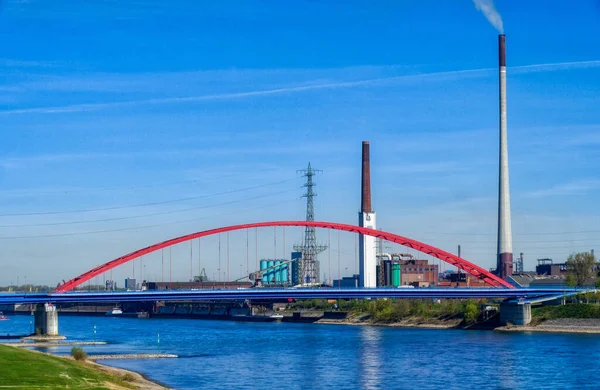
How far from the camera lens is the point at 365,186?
13512 cm

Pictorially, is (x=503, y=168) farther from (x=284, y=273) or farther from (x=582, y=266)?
(x=284, y=273)

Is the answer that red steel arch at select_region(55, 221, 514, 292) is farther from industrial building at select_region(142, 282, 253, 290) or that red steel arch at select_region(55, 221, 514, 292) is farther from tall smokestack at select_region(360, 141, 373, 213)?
industrial building at select_region(142, 282, 253, 290)

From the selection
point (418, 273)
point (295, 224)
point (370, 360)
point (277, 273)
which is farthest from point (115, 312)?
point (370, 360)

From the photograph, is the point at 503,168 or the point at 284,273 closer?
the point at 503,168

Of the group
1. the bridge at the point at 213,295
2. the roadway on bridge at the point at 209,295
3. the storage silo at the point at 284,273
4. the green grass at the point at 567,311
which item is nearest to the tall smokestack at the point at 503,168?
the green grass at the point at 567,311

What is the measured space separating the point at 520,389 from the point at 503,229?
70265 millimetres

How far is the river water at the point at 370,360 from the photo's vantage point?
52906 millimetres

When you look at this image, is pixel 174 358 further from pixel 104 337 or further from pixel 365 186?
pixel 365 186

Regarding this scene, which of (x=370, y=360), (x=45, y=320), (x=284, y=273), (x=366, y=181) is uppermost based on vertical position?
(x=366, y=181)

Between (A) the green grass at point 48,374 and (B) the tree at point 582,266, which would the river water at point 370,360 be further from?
(B) the tree at point 582,266

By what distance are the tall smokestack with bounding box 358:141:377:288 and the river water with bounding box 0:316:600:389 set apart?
139ft

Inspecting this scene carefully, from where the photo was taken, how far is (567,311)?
312 feet

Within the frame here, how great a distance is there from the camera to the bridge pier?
95.6m

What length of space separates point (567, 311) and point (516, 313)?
473 centimetres
